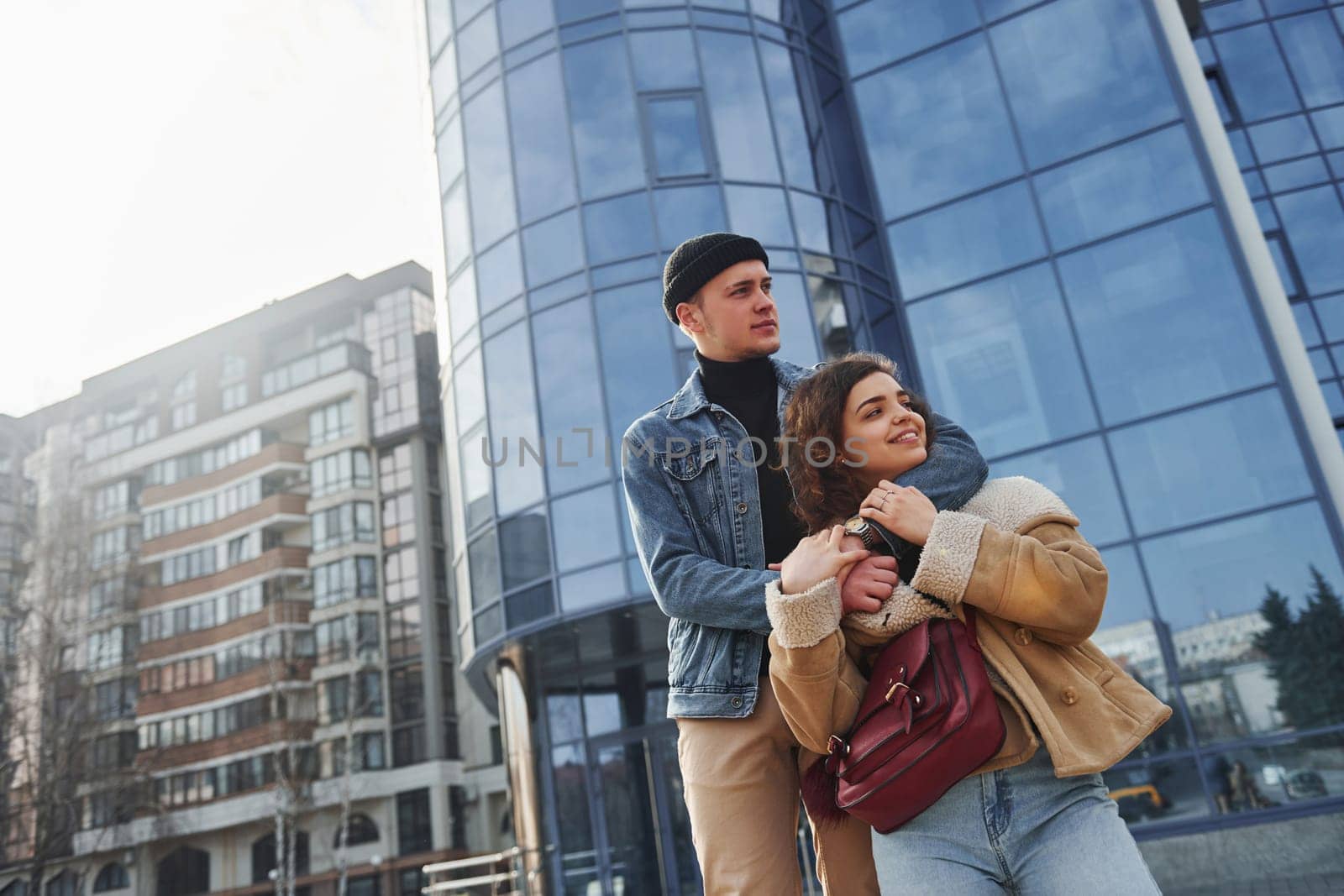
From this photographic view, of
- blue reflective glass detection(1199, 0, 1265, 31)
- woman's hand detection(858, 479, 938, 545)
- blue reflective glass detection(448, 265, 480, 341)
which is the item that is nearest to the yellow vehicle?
woman's hand detection(858, 479, 938, 545)

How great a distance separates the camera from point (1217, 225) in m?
11.9

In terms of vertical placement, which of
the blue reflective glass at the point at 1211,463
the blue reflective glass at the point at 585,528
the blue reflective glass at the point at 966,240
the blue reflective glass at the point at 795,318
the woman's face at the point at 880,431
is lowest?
the woman's face at the point at 880,431

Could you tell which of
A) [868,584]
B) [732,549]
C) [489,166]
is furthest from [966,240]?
[868,584]

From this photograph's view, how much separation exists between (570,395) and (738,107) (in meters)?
4.76

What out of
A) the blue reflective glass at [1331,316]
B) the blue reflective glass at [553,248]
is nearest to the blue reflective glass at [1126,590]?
the blue reflective glass at [553,248]

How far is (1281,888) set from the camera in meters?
8.94

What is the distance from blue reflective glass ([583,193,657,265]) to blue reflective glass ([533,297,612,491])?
2.63 ft

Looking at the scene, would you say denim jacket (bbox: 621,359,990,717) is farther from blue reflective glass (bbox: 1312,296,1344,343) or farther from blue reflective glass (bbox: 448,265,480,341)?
blue reflective glass (bbox: 1312,296,1344,343)

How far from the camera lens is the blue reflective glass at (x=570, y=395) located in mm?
13047

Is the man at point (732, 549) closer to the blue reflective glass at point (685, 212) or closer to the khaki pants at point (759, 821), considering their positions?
the khaki pants at point (759, 821)

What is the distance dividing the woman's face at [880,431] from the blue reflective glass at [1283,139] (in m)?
23.2

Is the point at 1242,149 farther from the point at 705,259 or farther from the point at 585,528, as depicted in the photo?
the point at 705,259

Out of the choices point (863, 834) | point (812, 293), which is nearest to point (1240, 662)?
point (812, 293)

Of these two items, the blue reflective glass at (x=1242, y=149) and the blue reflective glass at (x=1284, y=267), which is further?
the blue reflective glass at (x=1242, y=149)
